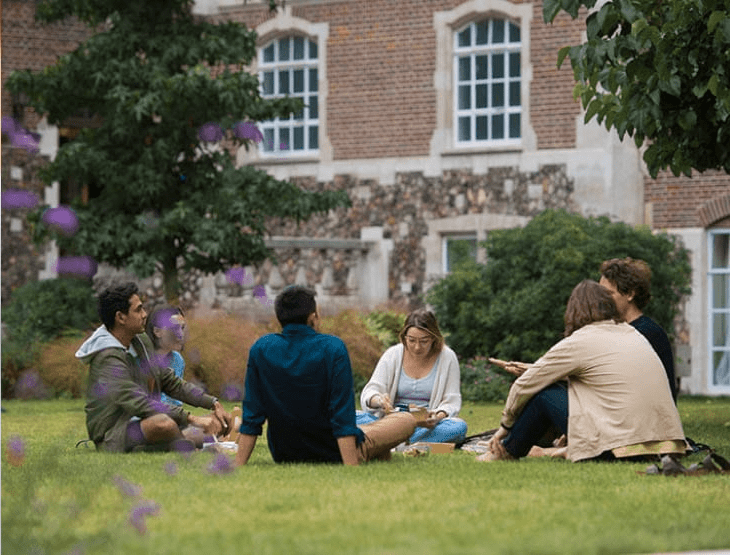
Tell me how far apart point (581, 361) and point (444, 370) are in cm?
171

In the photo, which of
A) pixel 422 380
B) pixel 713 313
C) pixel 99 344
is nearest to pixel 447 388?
pixel 422 380

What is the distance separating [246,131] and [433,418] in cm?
1064

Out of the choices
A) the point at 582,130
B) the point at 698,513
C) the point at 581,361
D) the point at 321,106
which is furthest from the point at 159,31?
the point at 698,513

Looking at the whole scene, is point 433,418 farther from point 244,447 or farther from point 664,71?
point 664,71

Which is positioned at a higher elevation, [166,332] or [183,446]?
[166,332]

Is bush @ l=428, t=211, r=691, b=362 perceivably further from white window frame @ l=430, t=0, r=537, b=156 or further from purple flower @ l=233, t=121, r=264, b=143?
purple flower @ l=233, t=121, r=264, b=143

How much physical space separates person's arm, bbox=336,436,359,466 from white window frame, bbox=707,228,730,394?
13518 millimetres

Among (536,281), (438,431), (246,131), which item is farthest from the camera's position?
(246,131)

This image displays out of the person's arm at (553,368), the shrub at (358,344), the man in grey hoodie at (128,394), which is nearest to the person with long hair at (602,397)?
the person's arm at (553,368)

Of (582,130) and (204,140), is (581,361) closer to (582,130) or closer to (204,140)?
(204,140)

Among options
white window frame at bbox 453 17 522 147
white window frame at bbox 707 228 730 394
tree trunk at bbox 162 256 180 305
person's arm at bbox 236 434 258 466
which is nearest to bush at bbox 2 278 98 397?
tree trunk at bbox 162 256 180 305

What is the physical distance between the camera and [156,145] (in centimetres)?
2062

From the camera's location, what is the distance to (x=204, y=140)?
20.8 m

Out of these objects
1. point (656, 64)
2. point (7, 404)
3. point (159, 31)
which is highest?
point (159, 31)
